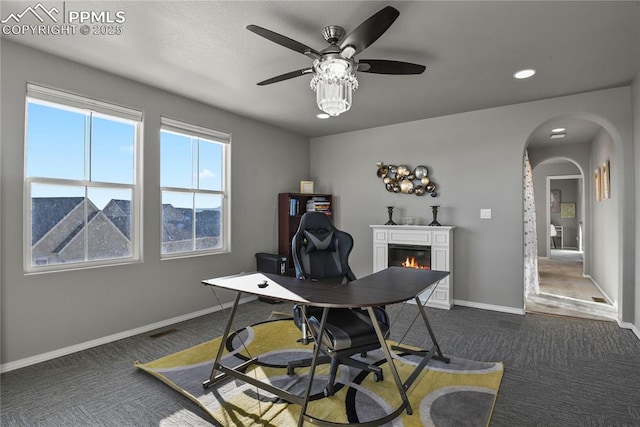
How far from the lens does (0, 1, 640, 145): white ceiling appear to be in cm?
229

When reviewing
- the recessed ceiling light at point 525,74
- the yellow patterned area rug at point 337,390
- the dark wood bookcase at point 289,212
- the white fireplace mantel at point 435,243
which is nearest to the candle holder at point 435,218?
the white fireplace mantel at point 435,243

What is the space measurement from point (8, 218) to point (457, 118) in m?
4.91

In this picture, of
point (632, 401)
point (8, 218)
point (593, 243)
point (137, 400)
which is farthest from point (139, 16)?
point (593, 243)

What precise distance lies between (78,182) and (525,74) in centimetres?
433

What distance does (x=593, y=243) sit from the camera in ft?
20.2

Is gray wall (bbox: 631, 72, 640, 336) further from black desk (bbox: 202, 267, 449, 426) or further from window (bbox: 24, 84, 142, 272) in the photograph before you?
window (bbox: 24, 84, 142, 272)

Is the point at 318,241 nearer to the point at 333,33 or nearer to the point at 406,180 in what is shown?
the point at 333,33

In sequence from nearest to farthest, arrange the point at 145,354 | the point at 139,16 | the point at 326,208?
the point at 139,16, the point at 145,354, the point at 326,208

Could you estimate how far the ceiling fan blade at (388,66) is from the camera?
2387mm

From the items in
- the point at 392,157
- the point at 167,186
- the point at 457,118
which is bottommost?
the point at 167,186

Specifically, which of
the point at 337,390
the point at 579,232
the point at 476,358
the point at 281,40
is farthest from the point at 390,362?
the point at 579,232

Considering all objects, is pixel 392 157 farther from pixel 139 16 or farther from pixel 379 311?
pixel 139 16

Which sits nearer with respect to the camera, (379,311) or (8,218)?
(379,311)

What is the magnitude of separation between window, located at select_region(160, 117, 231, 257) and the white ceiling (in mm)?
501
